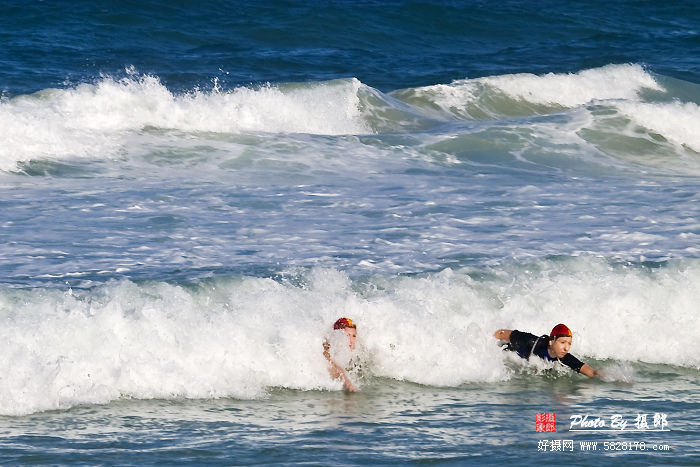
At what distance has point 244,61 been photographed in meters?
22.1

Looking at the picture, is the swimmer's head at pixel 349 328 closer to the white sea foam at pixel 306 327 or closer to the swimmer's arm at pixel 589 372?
the white sea foam at pixel 306 327

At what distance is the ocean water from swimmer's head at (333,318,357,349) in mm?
167

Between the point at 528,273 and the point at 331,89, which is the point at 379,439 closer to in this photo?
the point at 528,273

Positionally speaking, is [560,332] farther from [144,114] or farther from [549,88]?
[549,88]

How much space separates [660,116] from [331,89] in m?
6.54

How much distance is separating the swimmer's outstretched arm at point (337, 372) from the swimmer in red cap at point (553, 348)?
1.46 metres

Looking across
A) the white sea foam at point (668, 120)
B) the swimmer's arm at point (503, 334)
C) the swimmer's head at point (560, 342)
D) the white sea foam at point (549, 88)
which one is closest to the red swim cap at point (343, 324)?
the swimmer's arm at point (503, 334)

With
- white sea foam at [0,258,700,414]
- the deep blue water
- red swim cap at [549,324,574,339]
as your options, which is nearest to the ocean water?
white sea foam at [0,258,700,414]

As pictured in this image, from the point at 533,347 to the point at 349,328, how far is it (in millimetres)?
1558

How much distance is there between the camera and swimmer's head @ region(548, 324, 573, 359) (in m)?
7.73

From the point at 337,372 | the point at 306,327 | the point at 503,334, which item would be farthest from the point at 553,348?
the point at 306,327

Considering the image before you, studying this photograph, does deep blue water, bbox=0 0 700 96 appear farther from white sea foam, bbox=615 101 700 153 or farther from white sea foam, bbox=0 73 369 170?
white sea foam, bbox=615 101 700 153

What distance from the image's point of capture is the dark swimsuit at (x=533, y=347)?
7.77 metres

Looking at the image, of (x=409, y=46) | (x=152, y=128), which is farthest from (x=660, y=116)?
(x=152, y=128)
